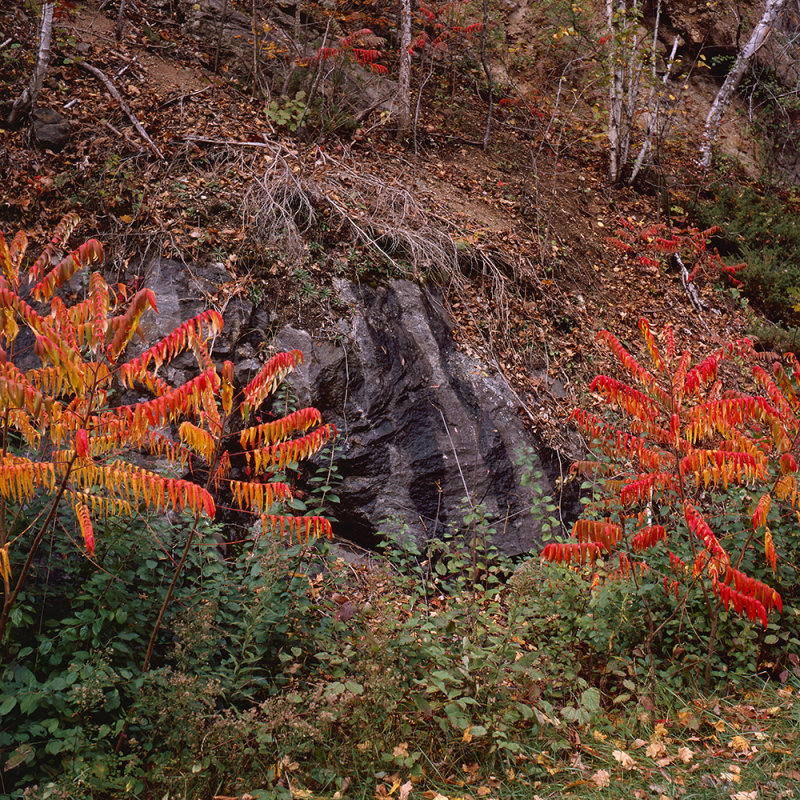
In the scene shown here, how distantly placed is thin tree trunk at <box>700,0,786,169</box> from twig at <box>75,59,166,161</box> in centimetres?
1018

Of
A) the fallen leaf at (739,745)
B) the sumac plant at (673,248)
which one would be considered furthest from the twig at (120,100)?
the fallen leaf at (739,745)

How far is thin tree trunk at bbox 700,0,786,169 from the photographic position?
10918mm

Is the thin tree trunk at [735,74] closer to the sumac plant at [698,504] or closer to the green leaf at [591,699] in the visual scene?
the sumac plant at [698,504]

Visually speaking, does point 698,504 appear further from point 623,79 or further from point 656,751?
point 623,79

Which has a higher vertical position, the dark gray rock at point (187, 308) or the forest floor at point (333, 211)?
the forest floor at point (333, 211)

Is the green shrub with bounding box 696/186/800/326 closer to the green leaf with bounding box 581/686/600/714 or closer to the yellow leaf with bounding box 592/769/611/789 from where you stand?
the green leaf with bounding box 581/686/600/714

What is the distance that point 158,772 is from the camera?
9.62 feet

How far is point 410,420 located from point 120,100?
568 centimetres

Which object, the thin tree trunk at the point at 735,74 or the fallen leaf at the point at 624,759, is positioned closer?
the fallen leaf at the point at 624,759

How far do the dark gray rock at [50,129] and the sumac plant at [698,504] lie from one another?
267 inches

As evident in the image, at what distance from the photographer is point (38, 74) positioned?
6.70 meters

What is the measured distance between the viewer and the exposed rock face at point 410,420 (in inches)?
239

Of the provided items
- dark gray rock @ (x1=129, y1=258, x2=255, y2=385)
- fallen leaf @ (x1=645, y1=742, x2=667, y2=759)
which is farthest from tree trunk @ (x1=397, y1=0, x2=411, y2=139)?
fallen leaf @ (x1=645, y1=742, x2=667, y2=759)

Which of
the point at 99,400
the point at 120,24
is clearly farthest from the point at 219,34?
the point at 99,400
